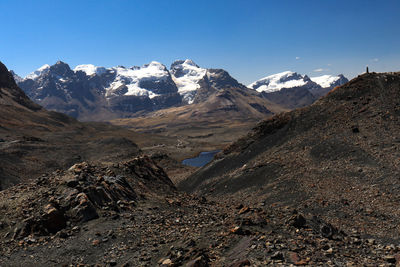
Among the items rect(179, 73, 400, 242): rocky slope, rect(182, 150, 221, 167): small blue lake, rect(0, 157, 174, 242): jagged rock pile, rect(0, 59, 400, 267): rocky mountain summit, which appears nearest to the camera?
rect(0, 59, 400, 267): rocky mountain summit

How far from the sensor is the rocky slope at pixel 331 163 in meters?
29.7

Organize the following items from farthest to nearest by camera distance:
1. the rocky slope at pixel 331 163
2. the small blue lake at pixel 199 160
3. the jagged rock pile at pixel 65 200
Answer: the small blue lake at pixel 199 160
the rocky slope at pixel 331 163
the jagged rock pile at pixel 65 200

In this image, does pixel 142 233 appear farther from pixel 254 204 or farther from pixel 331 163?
pixel 331 163

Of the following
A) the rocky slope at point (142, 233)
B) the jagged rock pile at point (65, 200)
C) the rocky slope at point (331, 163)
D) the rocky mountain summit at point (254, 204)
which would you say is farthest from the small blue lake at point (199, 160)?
the rocky slope at point (142, 233)

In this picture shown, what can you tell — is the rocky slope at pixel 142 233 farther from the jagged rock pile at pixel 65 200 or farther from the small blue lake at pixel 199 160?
the small blue lake at pixel 199 160

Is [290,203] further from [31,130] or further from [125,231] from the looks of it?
[31,130]

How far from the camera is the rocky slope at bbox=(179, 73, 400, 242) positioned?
97.6 feet

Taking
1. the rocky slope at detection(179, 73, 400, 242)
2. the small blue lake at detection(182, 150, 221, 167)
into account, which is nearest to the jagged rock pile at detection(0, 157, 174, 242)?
the rocky slope at detection(179, 73, 400, 242)

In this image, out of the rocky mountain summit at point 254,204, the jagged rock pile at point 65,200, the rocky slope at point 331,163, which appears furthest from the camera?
the rocky slope at point 331,163

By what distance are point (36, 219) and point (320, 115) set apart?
43751mm

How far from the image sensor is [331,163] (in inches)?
1588

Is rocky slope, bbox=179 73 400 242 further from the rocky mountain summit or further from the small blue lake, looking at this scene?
the small blue lake

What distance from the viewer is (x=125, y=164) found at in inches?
1373

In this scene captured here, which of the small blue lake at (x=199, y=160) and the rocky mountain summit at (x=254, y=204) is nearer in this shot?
the rocky mountain summit at (x=254, y=204)
